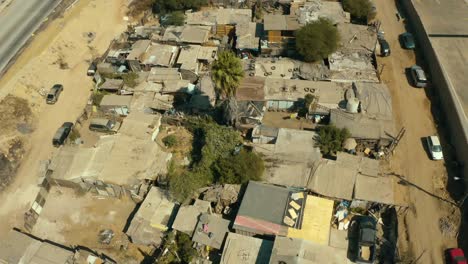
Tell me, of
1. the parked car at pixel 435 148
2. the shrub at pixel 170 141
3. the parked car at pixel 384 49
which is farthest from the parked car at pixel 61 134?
the parked car at pixel 384 49

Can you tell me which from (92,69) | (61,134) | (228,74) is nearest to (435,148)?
(228,74)

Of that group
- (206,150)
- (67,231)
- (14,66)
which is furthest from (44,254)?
(14,66)

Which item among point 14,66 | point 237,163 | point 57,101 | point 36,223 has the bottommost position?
point 237,163

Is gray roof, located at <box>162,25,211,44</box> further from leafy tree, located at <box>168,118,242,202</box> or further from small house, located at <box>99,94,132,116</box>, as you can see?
leafy tree, located at <box>168,118,242,202</box>

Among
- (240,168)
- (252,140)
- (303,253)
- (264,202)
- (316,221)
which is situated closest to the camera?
(303,253)

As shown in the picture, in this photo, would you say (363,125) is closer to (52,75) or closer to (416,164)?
(416,164)

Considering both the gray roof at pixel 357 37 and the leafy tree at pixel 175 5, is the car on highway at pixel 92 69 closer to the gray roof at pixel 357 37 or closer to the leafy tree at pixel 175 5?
the leafy tree at pixel 175 5

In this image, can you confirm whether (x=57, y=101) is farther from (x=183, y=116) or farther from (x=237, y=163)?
(x=237, y=163)
